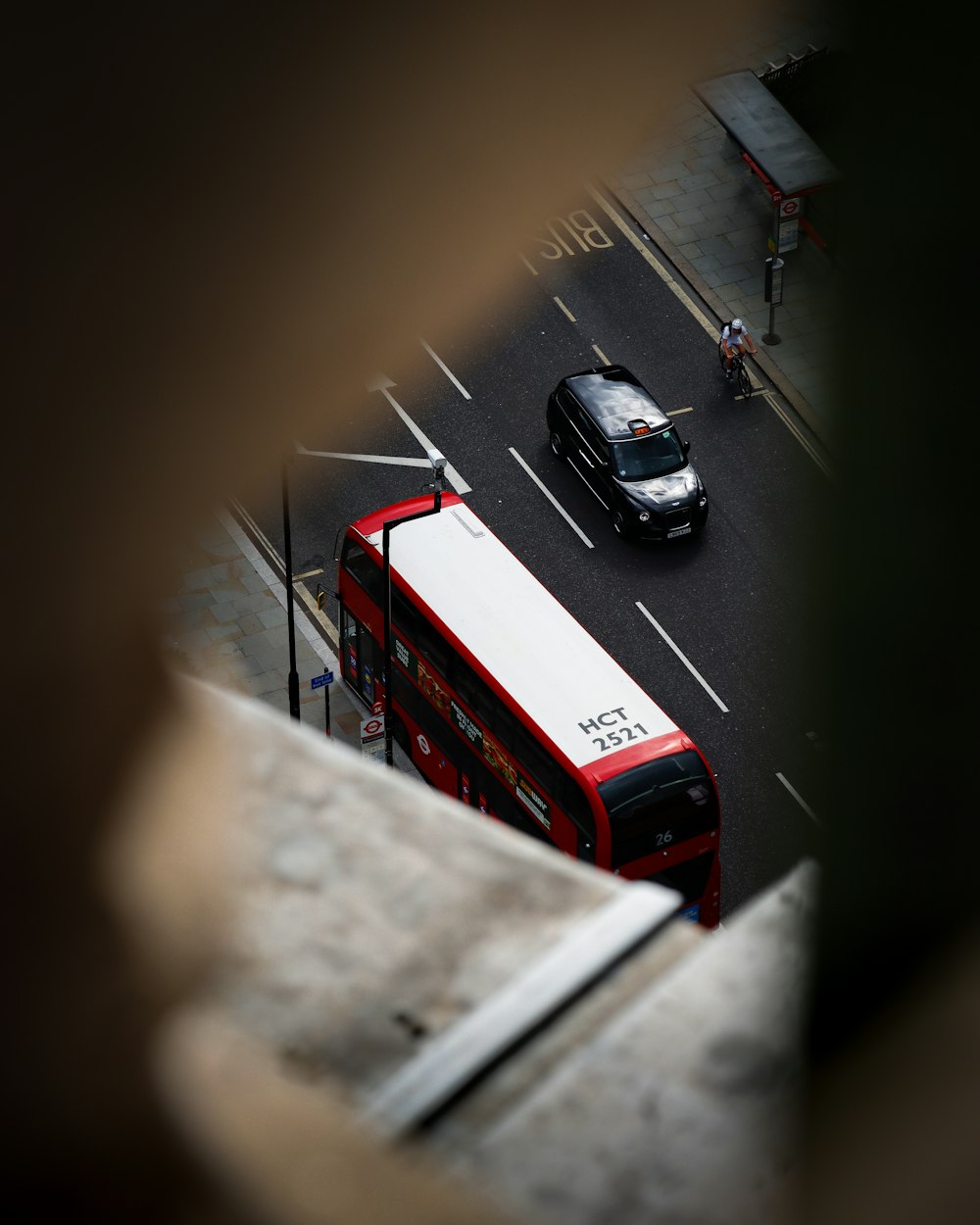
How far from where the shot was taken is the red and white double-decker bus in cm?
1984

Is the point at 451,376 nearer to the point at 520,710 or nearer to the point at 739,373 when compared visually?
the point at 739,373

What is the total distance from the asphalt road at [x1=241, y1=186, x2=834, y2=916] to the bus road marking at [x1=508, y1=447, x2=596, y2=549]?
0.09ft

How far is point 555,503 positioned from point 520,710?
28.1ft

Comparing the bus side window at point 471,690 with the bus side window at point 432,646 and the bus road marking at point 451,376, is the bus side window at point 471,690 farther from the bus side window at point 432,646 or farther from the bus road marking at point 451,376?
→ the bus road marking at point 451,376

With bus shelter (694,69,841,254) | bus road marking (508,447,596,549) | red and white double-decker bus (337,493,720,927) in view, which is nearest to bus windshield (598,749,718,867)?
red and white double-decker bus (337,493,720,927)

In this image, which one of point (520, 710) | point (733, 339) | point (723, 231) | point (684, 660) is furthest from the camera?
point (723, 231)

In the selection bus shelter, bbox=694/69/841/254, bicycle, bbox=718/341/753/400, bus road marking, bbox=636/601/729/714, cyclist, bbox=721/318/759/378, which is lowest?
bus road marking, bbox=636/601/729/714

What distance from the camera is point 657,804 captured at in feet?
65.1

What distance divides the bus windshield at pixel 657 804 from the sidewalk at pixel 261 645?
4.65m

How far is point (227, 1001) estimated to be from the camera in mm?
1634

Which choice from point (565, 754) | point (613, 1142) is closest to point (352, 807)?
point (613, 1142)

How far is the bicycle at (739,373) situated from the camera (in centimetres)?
2992

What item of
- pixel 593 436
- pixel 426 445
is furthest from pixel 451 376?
pixel 593 436

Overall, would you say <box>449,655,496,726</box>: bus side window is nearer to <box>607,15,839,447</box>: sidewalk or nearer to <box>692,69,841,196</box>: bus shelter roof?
<box>607,15,839,447</box>: sidewalk
